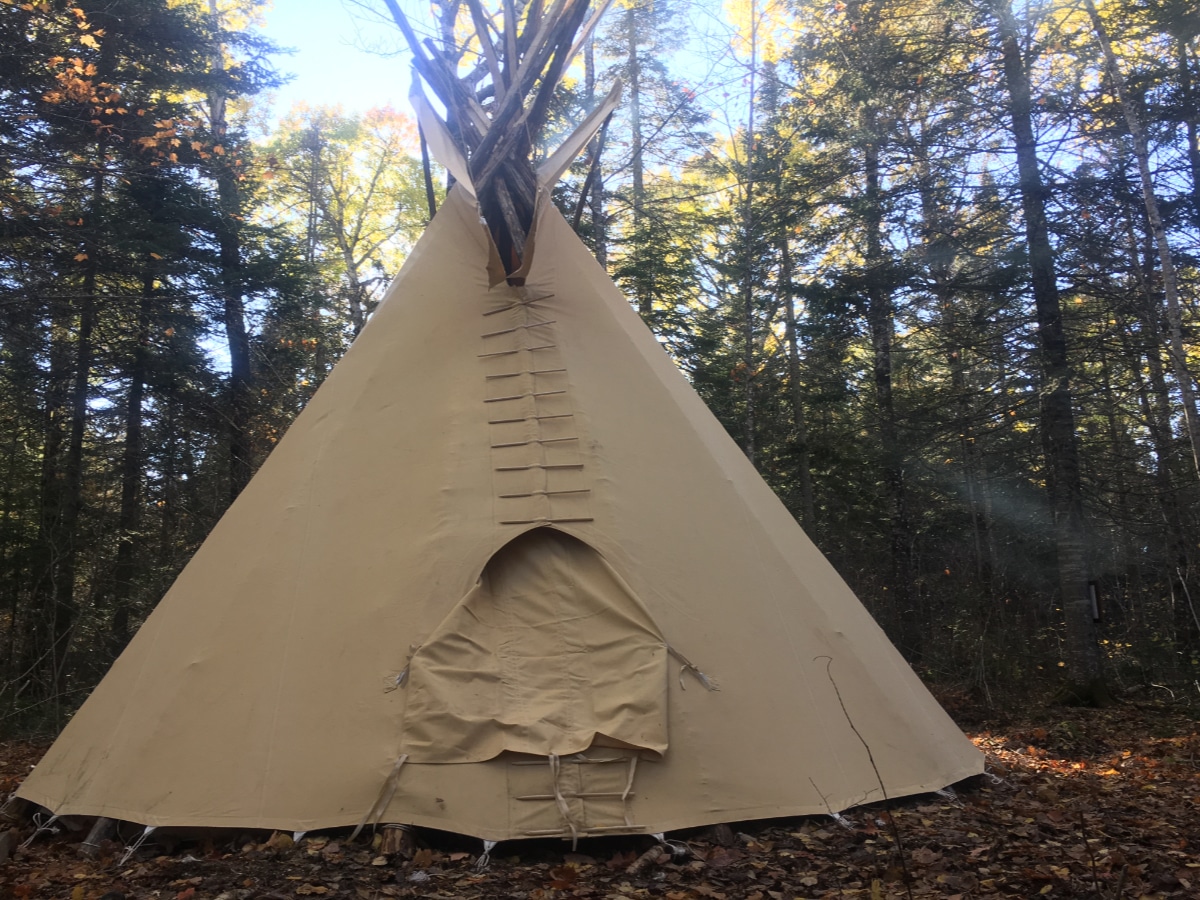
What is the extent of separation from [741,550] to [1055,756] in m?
3.49

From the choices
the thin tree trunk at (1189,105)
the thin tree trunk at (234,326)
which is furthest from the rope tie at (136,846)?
the thin tree trunk at (1189,105)

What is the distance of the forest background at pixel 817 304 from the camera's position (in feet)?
28.8

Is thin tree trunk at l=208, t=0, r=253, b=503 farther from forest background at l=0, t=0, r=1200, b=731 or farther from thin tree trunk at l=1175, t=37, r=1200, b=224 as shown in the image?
thin tree trunk at l=1175, t=37, r=1200, b=224

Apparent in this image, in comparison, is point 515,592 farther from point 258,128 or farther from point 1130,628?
point 258,128

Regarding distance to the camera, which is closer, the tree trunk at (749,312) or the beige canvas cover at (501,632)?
the beige canvas cover at (501,632)

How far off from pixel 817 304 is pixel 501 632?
8227 mm

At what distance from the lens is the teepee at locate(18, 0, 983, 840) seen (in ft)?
13.3

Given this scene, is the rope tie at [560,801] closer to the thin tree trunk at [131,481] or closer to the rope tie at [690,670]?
the rope tie at [690,670]

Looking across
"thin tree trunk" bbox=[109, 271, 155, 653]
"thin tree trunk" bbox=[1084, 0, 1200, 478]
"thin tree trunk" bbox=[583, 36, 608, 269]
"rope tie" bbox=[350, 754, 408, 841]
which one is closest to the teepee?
"rope tie" bbox=[350, 754, 408, 841]

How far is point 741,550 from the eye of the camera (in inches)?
196

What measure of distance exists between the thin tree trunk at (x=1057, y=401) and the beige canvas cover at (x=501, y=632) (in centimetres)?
402

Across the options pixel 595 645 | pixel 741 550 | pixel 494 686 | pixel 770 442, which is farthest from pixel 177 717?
pixel 770 442

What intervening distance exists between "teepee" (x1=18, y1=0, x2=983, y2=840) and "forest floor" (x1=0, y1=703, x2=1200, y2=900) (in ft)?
0.48

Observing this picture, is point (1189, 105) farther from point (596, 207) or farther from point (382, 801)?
point (382, 801)
